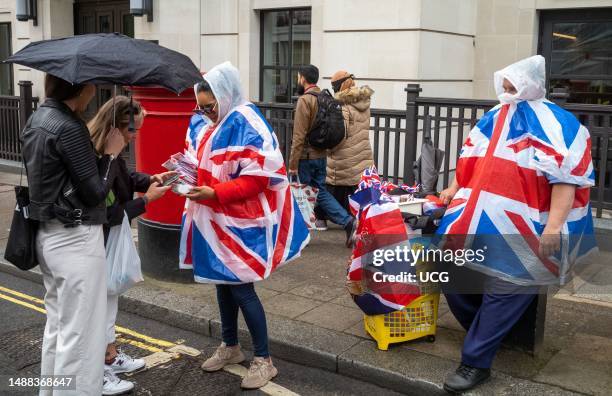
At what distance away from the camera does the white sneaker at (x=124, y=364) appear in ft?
13.9

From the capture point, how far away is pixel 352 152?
280 inches

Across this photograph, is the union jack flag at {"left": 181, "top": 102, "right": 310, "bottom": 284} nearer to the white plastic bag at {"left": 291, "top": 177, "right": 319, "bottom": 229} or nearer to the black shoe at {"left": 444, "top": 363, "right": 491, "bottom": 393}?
the black shoe at {"left": 444, "top": 363, "right": 491, "bottom": 393}

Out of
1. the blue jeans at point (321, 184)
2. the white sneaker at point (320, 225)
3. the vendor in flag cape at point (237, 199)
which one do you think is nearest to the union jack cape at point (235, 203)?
the vendor in flag cape at point (237, 199)

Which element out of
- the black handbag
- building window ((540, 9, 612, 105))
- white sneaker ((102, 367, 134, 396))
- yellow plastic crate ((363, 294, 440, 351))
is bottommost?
white sneaker ((102, 367, 134, 396))

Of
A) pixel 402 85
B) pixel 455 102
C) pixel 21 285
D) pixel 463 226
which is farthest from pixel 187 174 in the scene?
pixel 402 85

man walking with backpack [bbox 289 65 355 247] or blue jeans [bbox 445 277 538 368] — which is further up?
man walking with backpack [bbox 289 65 355 247]

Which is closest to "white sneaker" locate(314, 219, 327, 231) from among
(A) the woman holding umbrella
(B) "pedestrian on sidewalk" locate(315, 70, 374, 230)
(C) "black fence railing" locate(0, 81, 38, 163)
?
(B) "pedestrian on sidewalk" locate(315, 70, 374, 230)

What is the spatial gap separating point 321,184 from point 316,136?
0.58 meters

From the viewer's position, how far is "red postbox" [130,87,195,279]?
211 inches

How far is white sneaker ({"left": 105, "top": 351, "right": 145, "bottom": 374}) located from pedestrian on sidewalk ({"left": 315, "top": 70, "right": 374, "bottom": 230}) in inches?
129

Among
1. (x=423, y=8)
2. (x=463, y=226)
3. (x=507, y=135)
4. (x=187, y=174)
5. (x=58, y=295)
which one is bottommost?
(x=58, y=295)

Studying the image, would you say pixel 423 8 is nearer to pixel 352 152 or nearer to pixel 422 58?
pixel 422 58

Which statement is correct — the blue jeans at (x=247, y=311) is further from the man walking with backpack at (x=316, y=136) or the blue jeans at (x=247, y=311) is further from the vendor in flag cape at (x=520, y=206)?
the man walking with backpack at (x=316, y=136)

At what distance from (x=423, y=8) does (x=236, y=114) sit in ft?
17.4
